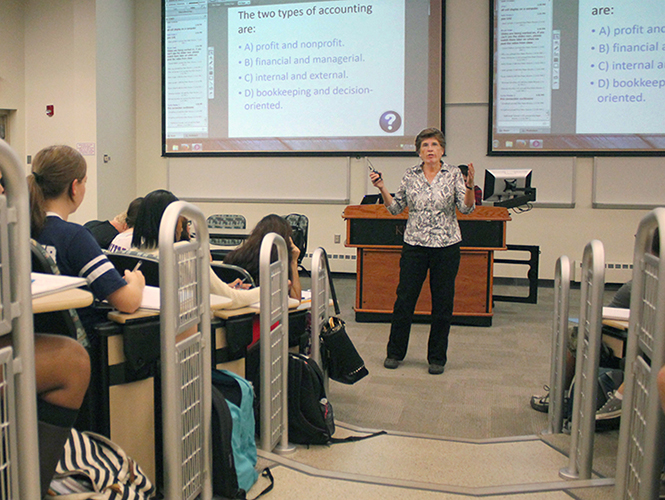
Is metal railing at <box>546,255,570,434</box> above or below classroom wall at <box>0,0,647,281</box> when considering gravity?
below

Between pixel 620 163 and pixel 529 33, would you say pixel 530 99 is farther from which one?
pixel 620 163

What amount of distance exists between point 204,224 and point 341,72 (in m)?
4.95

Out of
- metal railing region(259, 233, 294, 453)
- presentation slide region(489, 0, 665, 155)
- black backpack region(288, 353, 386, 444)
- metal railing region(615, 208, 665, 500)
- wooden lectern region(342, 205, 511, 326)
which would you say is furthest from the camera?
presentation slide region(489, 0, 665, 155)

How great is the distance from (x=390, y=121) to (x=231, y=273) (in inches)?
160

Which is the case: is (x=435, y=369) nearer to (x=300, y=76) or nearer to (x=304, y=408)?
(x=304, y=408)

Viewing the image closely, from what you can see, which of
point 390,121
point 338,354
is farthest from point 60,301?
point 390,121

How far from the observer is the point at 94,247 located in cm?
151

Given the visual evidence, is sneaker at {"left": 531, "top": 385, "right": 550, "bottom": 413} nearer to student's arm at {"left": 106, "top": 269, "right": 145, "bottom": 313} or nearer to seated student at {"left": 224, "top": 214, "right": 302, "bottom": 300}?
seated student at {"left": 224, "top": 214, "right": 302, "bottom": 300}

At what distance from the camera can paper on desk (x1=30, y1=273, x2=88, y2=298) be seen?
3.61 feet

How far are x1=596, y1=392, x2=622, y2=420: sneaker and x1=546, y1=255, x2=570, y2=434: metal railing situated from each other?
0.14 metres

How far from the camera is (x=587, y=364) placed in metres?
1.77

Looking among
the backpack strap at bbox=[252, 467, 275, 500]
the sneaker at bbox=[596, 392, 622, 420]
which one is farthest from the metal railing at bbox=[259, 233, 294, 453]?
the sneaker at bbox=[596, 392, 622, 420]

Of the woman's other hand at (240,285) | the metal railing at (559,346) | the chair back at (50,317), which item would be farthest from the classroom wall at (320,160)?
the chair back at (50,317)

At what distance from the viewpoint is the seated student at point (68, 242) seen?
58.1 inches
